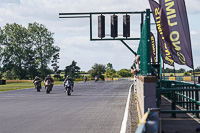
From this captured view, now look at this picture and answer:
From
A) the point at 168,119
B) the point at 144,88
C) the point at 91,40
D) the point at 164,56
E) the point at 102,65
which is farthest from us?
the point at 102,65

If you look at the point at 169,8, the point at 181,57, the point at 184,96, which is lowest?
the point at 184,96

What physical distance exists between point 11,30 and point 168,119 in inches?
3631

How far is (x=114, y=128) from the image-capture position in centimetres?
907

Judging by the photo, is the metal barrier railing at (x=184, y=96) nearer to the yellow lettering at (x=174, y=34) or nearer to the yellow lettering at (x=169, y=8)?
the yellow lettering at (x=174, y=34)

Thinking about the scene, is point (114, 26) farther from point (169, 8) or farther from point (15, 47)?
point (15, 47)

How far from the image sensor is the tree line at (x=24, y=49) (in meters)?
93.9

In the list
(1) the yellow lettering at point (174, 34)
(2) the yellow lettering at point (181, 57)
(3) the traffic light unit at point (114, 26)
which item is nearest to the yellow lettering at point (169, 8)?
(1) the yellow lettering at point (174, 34)

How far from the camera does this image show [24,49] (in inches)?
3733

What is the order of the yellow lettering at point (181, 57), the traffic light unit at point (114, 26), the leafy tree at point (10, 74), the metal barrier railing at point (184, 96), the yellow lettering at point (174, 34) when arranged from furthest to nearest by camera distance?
the leafy tree at point (10, 74), the traffic light unit at point (114, 26), the yellow lettering at point (174, 34), the yellow lettering at point (181, 57), the metal barrier railing at point (184, 96)

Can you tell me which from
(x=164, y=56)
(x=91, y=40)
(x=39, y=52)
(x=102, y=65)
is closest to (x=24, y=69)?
(x=39, y=52)

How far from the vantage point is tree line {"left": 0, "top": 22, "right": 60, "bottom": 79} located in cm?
9394

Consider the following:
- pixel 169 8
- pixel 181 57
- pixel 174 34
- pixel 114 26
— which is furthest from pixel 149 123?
pixel 114 26

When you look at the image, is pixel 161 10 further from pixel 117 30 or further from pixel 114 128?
pixel 117 30

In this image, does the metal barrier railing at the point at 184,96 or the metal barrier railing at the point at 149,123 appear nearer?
the metal barrier railing at the point at 149,123
